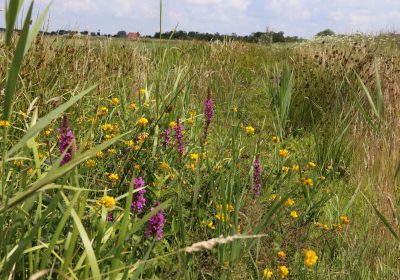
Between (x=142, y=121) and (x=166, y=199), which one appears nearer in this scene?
(x=166, y=199)

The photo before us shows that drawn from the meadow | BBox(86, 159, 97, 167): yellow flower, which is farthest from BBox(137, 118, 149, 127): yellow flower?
BBox(86, 159, 97, 167): yellow flower

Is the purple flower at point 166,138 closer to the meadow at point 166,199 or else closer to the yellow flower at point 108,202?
the meadow at point 166,199

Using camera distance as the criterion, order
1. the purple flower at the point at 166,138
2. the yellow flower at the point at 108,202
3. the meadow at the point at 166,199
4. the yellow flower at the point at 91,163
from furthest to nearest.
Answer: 1. the purple flower at the point at 166,138
2. the yellow flower at the point at 91,163
3. the yellow flower at the point at 108,202
4. the meadow at the point at 166,199

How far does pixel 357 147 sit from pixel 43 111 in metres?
2.31

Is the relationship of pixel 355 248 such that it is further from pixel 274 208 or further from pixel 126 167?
pixel 126 167

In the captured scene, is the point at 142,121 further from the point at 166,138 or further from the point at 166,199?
the point at 166,199

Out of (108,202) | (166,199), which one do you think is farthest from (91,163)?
(108,202)

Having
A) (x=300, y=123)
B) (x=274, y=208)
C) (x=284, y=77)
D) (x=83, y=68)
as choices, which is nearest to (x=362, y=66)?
(x=300, y=123)

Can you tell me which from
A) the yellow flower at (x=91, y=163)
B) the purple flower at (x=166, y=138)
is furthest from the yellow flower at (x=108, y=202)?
the purple flower at (x=166, y=138)

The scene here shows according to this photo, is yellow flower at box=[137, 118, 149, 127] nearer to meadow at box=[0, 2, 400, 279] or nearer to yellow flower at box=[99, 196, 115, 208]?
meadow at box=[0, 2, 400, 279]

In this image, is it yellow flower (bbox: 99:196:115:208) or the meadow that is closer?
the meadow

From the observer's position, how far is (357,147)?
11.4 ft

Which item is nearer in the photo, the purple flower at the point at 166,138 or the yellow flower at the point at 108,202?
the yellow flower at the point at 108,202

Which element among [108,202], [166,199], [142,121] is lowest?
[166,199]
